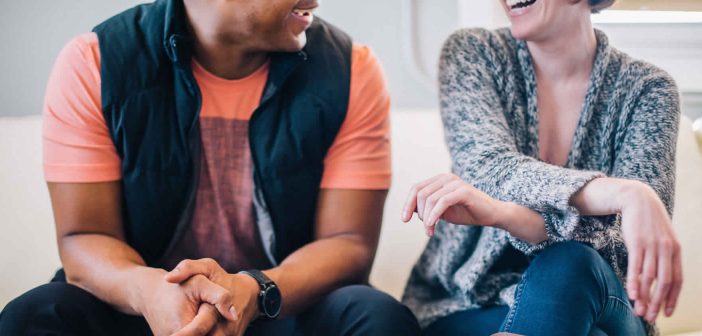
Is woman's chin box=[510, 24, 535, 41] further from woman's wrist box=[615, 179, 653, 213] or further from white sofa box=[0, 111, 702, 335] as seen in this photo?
white sofa box=[0, 111, 702, 335]

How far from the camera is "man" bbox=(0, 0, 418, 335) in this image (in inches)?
38.7

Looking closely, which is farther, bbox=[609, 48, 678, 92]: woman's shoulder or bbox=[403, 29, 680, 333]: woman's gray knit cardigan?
bbox=[609, 48, 678, 92]: woman's shoulder

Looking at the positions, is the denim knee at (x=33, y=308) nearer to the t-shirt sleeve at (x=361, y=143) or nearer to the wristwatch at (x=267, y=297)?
the wristwatch at (x=267, y=297)

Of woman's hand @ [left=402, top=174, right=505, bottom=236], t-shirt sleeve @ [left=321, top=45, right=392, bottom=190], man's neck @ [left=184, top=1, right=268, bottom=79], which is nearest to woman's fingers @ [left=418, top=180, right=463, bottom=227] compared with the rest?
woman's hand @ [left=402, top=174, right=505, bottom=236]

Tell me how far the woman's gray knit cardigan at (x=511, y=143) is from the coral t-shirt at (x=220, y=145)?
0.11 meters

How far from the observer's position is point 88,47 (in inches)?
40.7

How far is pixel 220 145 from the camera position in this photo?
3.48 ft

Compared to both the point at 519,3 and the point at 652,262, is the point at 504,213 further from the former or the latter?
the point at 519,3

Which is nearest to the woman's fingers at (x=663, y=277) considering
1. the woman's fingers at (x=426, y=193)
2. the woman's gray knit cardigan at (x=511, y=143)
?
the woman's gray knit cardigan at (x=511, y=143)

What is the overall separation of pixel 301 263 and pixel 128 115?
287mm

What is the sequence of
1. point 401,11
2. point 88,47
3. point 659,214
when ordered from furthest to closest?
point 401,11 → point 88,47 → point 659,214

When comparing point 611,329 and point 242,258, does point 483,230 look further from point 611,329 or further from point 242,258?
point 242,258

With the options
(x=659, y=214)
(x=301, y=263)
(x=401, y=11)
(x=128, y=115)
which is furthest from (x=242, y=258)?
(x=401, y=11)

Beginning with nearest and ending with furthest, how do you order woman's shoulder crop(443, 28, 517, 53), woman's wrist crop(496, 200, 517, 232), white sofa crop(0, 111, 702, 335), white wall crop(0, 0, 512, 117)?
woman's wrist crop(496, 200, 517, 232) → woman's shoulder crop(443, 28, 517, 53) → white sofa crop(0, 111, 702, 335) → white wall crop(0, 0, 512, 117)
